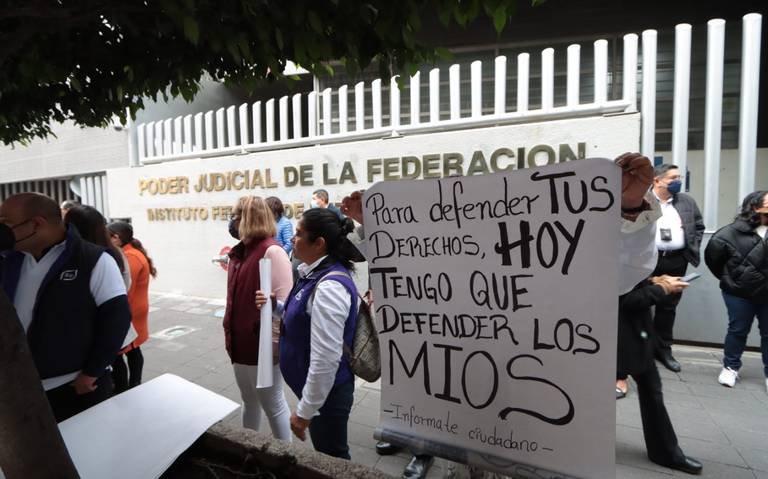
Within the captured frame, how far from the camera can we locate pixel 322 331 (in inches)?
80.0

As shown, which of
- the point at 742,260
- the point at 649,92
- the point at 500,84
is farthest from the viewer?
the point at 500,84

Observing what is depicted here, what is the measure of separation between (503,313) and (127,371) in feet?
11.3

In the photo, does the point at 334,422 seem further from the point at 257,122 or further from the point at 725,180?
the point at 725,180

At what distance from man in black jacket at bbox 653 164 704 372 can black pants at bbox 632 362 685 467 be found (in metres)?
1.91

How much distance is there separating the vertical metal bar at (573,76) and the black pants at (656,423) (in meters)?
3.67

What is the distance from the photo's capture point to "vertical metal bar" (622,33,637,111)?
5238 mm

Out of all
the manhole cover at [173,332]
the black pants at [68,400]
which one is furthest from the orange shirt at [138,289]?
the manhole cover at [173,332]

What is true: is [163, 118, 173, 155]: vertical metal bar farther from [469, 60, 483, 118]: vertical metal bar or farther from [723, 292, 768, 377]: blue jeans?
[723, 292, 768, 377]: blue jeans

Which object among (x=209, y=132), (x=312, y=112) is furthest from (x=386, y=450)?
(x=209, y=132)

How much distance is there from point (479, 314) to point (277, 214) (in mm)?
4440

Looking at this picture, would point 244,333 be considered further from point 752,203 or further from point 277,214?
point 752,203

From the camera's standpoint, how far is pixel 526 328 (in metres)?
1.54

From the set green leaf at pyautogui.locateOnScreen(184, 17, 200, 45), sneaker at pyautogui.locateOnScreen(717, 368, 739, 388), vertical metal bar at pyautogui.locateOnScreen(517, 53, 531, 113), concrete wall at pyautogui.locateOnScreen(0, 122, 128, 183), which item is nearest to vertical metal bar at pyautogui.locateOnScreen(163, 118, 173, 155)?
concrete wall at pyautogui.locateOnScreen(0, 122, 128, 183)

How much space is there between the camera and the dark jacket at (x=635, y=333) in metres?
2.73
